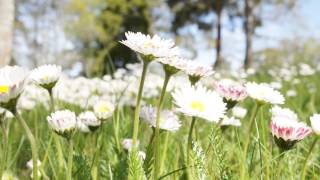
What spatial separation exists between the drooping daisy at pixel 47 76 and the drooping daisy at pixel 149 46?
35 cm

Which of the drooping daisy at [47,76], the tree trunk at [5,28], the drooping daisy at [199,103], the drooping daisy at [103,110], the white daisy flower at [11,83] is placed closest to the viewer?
the white daisy flower at [11,83]

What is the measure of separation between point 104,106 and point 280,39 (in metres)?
33.9

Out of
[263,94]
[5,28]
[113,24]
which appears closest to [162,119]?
[263,94]

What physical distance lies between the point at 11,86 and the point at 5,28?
3675 millimetres

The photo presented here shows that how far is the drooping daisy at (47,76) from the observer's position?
1.33 m

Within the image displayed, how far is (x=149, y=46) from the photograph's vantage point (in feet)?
3.55

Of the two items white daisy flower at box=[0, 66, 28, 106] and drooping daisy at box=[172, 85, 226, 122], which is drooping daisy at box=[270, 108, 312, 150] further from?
white daisy flower at box=[0, 66, 28, 106]

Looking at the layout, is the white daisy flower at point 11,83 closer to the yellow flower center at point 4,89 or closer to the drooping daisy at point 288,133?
the yellow flower center at point 4,89

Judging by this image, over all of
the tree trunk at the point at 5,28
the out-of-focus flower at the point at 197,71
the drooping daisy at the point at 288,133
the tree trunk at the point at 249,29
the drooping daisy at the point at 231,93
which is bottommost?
the drooping daisy at the point at 288,133

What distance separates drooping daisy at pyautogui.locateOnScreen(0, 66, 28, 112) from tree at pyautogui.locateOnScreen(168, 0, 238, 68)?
22.0 m

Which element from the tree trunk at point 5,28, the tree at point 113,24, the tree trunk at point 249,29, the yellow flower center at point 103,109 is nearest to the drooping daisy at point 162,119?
the yellow flower center at point 103,109

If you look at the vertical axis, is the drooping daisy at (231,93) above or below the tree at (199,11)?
below

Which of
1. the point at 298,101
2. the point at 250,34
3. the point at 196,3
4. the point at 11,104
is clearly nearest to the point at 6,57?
the point at 298,101

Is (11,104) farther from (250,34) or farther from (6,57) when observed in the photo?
(250,34)
